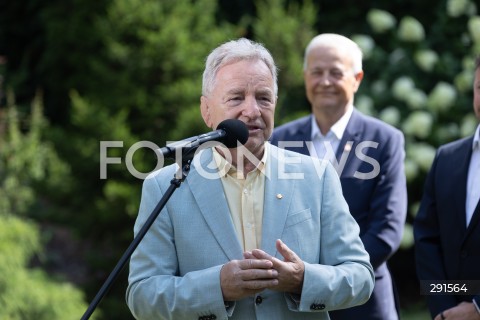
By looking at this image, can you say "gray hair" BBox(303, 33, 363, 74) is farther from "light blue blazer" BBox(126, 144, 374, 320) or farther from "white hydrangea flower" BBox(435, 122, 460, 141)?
"white hydrangea flower" BBox(435, 122, 460, 141)

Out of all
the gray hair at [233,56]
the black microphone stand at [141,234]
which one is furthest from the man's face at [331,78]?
the black microphone stand at [141,234]

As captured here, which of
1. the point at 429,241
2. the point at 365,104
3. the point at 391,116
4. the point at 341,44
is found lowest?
the point at 429,241

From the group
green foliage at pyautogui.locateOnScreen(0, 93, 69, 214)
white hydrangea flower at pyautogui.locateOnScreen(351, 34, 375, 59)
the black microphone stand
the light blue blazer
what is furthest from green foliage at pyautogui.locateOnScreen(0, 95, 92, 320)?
the black microphone stand

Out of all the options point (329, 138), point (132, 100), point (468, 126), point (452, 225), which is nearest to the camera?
point (452, 225)

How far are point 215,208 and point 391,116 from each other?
230 inches

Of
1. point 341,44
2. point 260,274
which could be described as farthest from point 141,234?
point 341,44

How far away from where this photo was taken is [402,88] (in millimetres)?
9078

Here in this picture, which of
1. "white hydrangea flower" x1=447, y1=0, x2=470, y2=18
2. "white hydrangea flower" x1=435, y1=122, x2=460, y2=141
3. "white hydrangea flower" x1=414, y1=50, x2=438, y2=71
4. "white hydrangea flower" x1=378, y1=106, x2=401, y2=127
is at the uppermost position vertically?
"white hydrangea flower" x1=447, y1=0, x2=470, y2=18

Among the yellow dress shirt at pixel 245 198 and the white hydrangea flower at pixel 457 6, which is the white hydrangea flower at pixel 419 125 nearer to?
the white hydrangea flower at pixel 457 6

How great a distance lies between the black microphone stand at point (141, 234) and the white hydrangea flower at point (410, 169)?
19.9ft

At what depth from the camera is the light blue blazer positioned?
321 centimetres

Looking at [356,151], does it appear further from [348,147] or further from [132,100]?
[132,100]

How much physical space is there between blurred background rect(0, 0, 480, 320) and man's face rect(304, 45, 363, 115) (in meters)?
3.11

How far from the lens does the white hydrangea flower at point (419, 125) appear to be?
8.90 meters
